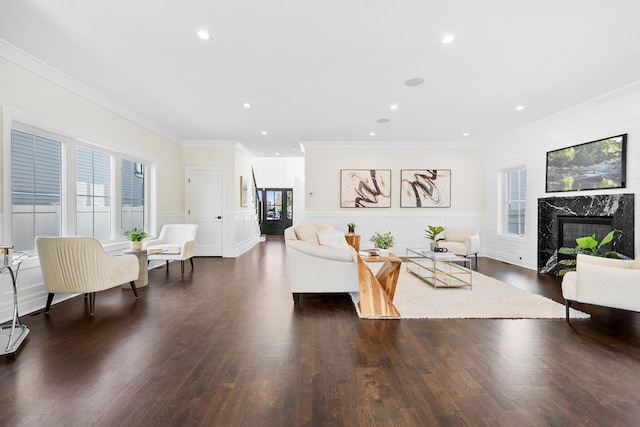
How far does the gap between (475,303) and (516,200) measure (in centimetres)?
395

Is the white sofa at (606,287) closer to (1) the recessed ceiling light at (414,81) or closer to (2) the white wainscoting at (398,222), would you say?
(1) the recessed ceiling light at (414,81)

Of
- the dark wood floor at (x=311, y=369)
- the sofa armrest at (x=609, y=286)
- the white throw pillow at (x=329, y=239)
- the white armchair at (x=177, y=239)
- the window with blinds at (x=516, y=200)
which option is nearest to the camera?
the dark wood floor at (x=311, y=369)

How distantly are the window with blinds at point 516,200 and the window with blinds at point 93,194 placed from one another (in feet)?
24.7

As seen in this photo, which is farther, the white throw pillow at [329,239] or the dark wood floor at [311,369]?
the white throw pillow at [329,239]

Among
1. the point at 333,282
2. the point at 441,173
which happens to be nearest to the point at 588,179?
the point at 441,173

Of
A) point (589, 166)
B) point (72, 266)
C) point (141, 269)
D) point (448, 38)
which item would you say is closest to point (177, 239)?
point (141, 269)

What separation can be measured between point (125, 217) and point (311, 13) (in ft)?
15.0

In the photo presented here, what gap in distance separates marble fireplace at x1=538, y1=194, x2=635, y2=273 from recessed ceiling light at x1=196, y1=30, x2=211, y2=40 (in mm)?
5547

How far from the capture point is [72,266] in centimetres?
326

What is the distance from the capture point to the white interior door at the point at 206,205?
712 centimetres

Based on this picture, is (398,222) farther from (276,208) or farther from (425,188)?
→ (276,208)

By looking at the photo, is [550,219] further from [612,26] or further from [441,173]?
[612,26]

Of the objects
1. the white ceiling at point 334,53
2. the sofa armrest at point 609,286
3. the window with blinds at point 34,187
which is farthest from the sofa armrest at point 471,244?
the window with blinds at point 34,187

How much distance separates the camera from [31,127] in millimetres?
3502
